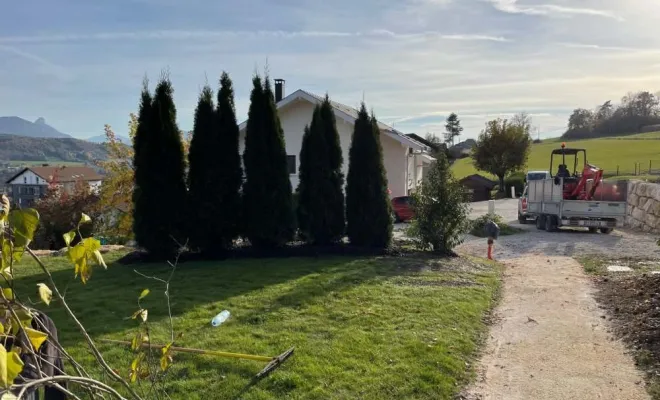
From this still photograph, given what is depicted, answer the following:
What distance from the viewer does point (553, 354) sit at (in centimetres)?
600

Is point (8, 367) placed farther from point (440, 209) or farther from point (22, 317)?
point (440, 209)

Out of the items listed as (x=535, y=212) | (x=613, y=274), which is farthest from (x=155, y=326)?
(x=535, y=212)

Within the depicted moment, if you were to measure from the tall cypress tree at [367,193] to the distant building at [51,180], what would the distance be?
7005 mm

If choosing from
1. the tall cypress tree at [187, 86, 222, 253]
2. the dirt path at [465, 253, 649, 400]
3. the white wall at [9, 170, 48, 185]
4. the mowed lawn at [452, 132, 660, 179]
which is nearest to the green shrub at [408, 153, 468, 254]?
the dirt path at [465, 253, 649, 400]

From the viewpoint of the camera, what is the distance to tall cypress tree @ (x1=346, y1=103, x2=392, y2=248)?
12477mm

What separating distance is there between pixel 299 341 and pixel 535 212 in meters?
17.5

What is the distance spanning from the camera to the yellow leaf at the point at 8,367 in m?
1.23

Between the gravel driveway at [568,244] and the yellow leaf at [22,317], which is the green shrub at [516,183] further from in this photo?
the yellow leaf at [22,317]

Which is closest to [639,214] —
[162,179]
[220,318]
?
[162,179]

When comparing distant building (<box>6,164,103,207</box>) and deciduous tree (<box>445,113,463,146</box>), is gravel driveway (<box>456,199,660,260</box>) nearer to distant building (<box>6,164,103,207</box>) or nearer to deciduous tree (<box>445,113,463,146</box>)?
distant building (<box>6,164,103,207</box>)

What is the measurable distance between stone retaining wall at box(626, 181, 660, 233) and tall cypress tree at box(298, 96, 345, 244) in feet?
40.8

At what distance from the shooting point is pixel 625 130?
290 feet

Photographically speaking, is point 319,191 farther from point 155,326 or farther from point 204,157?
point 155,326

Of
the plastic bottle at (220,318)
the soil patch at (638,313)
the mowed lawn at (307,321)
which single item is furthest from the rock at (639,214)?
the plastic bottle at (220,318)
